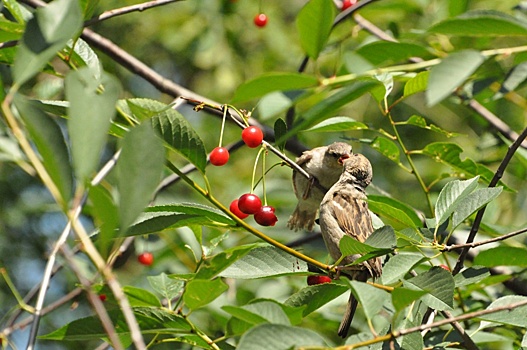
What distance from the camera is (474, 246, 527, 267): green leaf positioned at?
7.72 ft

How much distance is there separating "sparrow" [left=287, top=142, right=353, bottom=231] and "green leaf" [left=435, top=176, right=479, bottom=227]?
1383mm

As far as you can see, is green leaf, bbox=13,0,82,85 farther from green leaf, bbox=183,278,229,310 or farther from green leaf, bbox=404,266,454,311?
green leaf, bbox=404,266,454,311

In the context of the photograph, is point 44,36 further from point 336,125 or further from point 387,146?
point 387,146

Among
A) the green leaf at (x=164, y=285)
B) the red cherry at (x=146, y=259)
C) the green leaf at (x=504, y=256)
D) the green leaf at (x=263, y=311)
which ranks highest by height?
the green leaf at (x=263, y=311)

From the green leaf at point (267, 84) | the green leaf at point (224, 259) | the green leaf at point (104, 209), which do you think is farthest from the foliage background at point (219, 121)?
the green leaf at point (104, 209)

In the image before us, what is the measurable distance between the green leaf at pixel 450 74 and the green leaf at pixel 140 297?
825 mm

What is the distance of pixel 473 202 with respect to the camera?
1.91m

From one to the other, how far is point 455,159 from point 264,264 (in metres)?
1.20

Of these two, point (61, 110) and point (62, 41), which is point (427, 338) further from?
point (62, 41)

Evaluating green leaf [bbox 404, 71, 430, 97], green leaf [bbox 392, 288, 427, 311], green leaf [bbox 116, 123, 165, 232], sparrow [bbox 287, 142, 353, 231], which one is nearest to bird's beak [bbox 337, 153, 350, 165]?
sparrow [bbox 287, 142, 353, 231]

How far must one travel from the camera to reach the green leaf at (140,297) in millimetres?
1713

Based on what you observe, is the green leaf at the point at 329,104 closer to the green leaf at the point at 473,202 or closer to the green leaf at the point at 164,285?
the green leaf at the point at 473,202

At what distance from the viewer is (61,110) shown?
1.75m

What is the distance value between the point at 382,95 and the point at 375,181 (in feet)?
10.9
